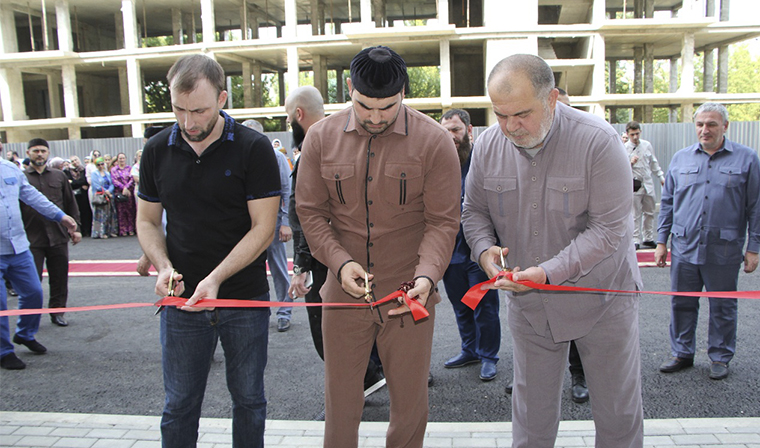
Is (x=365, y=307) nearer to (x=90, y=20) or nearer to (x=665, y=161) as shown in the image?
(x=665, y=161)

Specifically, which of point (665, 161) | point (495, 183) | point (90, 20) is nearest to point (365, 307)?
point (495, 183)

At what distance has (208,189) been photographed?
284 centimetres

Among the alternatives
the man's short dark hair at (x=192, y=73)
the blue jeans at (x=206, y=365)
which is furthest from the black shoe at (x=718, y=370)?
the man's short dark hair at (x=192, y=73)

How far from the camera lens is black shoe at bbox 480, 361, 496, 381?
488 cm

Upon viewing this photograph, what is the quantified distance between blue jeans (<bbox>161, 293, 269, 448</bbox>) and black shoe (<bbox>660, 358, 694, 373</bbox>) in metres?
3.66

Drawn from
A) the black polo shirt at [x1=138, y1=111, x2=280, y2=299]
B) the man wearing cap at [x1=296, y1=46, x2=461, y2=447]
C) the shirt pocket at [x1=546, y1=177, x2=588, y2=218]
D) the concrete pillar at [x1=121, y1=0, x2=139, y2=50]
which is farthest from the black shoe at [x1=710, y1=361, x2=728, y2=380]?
the concrete pillar at [x1=121, y1=0, x2=139, y2=50]

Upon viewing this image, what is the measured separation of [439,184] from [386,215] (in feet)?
1.00

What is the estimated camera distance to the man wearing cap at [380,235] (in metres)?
2.82

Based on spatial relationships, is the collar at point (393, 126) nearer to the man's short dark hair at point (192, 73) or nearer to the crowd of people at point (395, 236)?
the crowd of people at point (395, 236)

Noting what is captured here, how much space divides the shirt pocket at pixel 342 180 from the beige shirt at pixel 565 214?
0.68m

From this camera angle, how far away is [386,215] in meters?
2.87

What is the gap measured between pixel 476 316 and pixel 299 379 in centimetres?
167

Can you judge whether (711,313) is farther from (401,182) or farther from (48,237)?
(48,237)

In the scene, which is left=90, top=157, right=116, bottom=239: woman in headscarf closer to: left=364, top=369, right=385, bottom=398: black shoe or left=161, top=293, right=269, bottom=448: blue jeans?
left=364, top=369, right=385, bottom=398: black shoe
